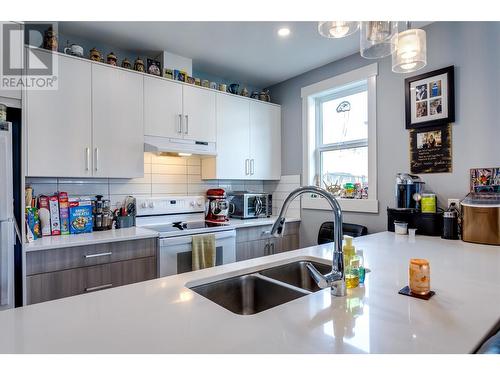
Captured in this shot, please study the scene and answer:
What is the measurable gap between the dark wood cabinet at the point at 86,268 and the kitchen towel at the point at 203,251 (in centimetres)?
32

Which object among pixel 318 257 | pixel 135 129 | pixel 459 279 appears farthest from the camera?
pixel 135 129

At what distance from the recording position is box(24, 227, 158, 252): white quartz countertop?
1.83 m

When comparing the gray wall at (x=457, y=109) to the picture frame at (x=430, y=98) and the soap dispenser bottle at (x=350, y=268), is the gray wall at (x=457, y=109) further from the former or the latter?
the soap dispenser bottle at (x=350, y=268)

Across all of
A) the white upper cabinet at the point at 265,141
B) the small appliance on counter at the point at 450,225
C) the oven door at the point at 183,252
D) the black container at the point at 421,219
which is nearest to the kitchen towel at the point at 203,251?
the oven door at the point at 183,252

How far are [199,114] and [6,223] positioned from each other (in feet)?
5.70

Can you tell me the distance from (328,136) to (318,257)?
2.02 meters

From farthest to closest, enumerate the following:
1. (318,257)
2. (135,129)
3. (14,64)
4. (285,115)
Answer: (285,115) → (135,129) → (14,64) → (318,257)

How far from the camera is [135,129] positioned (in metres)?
2.48

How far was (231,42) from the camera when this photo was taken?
257 centimetres

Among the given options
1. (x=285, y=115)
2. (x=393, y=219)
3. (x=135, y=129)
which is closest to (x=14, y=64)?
(x=135, y=129)

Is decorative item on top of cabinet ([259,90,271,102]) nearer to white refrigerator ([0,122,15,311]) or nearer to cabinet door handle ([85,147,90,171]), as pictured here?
Answer: cabinet door handle ([85,147,90,171])

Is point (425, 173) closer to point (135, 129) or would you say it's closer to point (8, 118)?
point (135, 129)

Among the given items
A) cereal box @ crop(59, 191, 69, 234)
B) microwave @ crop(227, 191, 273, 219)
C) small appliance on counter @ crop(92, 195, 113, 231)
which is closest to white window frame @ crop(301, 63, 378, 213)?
microwave @ crop(227, 191, 273, 219)

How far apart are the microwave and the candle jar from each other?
2.19m
